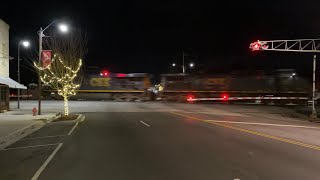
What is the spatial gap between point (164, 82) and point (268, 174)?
5015 cm

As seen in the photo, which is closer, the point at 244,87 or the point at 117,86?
the point at 244,87

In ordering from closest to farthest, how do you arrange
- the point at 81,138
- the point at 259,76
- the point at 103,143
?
the point at 103,143 < the point at 81,138 < the point at 259,76

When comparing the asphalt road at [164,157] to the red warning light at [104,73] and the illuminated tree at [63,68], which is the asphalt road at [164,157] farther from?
the red warning light at [104,73]

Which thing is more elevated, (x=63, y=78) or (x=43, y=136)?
Answer: (x=63, y=78)

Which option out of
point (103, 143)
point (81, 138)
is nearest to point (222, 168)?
point (103, 143)

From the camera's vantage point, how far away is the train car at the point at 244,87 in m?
57.9

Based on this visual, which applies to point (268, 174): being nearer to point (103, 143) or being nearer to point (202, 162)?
point (202, 162)

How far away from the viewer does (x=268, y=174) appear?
34.9 feet

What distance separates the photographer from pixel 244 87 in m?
58.6

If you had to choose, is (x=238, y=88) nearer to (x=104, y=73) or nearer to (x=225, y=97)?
(x=225, y=97)

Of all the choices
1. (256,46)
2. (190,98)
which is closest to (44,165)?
(256,46)

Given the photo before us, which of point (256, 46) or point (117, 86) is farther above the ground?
point (256, 46)

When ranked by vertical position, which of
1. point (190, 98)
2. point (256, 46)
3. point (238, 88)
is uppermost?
point (256, 46)

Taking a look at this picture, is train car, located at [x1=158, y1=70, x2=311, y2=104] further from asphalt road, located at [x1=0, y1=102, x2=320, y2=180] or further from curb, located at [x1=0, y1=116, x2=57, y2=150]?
asphalt road, located at [x1=0, y1=102, x2=320, y2=180]
